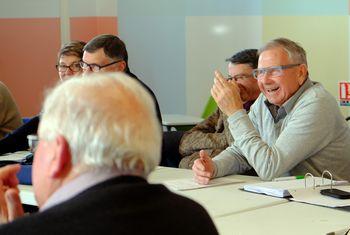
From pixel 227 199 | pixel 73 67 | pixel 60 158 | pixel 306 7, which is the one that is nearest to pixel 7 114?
pixel 73 67

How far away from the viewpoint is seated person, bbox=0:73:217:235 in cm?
106

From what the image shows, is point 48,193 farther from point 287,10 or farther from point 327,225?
point 287,10

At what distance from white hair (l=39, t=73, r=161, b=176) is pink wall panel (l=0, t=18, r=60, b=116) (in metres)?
5.11

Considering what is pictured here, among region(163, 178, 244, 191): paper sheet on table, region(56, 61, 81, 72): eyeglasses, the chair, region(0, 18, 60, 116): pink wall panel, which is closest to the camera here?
region(163, 178, 244, 191): paper sheet on table

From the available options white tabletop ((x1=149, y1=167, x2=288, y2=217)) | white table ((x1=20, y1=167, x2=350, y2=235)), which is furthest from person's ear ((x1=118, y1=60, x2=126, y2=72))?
white table ((x1=20, y1=167, x2=350, y2=235))

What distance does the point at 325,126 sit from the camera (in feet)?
9.11

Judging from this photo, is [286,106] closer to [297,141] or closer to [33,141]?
[297,141]

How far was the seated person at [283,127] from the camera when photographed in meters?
2.70

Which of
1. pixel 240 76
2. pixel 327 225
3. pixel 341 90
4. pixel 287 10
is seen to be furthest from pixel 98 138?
pixel 287 10

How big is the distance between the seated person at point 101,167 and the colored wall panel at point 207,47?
514 cm

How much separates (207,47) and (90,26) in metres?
1.20

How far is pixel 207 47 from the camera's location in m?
6.33

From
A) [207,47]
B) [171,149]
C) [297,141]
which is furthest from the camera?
[207,47]

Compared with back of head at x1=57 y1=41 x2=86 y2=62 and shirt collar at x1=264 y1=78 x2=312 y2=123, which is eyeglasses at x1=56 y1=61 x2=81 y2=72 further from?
shirt collar at x1=264 y1=78 x2=312 y2=123
